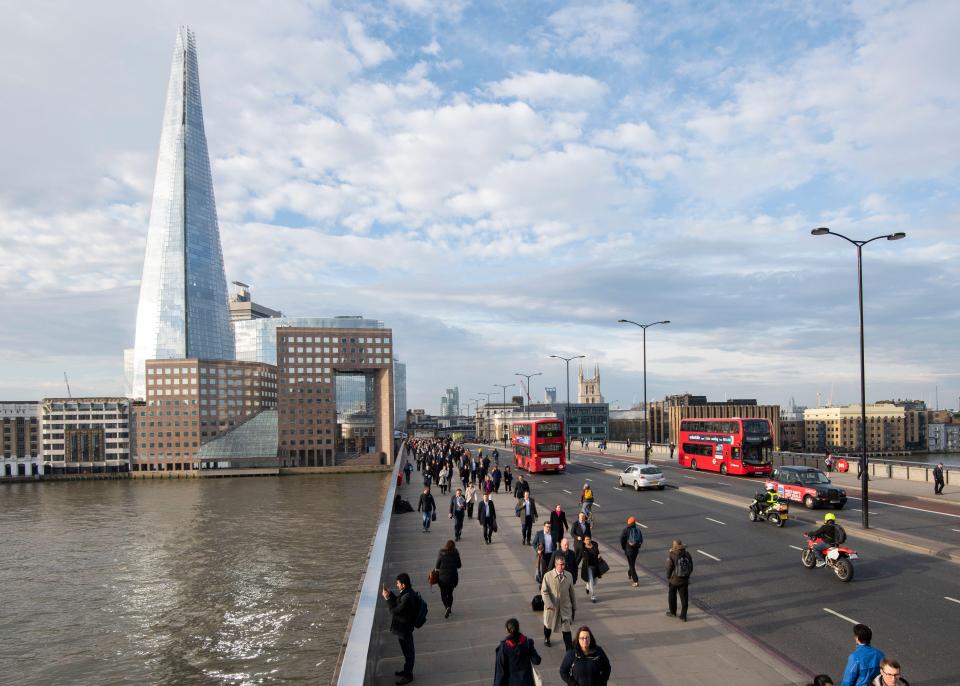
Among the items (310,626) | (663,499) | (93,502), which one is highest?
(663,499)

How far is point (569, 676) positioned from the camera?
8.26 m

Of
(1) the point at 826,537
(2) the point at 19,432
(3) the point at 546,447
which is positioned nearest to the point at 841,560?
(1) the point at 826,537

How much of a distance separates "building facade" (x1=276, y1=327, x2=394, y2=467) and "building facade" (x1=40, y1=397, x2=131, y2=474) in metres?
35.0

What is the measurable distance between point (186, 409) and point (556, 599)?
148 metres

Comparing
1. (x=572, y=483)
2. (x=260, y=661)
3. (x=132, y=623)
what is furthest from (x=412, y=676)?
(x=572, y=483)

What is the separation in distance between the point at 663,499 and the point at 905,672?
2276 cm

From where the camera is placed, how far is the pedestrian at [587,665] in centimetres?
805

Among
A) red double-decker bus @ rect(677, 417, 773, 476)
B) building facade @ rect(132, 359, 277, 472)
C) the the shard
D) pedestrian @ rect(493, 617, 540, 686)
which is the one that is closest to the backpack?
pedestrian @ rect(493, 617, 540, 686)

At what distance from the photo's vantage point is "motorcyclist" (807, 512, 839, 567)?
17531 mm

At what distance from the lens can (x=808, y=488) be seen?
2878 centimetres

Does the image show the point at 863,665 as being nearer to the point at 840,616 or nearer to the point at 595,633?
the point at 595,633

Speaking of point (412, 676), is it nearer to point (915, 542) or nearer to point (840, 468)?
point (915, 542)

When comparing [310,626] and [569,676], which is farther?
[310,626]

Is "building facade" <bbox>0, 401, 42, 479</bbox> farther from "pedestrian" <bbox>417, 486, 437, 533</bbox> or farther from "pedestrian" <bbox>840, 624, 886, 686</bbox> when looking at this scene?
"pedestrian" <bbox>840, 624, 886, 686</bbox>
